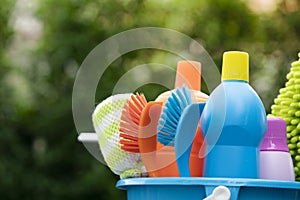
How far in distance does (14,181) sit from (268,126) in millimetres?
1968

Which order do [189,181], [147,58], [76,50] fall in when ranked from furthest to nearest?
[76,50] → [147,58] → [189,181]

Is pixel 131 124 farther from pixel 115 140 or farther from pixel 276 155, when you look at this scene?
pixel 276 155

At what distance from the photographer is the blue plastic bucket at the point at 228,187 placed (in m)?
0.53

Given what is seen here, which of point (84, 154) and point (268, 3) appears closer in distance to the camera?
point (84, 154)

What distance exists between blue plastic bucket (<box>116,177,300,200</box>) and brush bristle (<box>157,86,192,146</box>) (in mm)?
44

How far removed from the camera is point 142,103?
2.04 ft

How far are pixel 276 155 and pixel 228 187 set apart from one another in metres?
0.08

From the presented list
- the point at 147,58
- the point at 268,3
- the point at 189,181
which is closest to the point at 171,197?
the point at 189,181

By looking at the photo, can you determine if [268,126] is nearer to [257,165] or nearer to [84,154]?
[257,165]

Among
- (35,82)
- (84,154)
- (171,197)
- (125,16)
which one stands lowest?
(171,197)

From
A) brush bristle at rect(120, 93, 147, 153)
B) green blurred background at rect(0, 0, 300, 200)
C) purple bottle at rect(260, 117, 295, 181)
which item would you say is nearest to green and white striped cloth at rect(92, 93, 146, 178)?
brush bristle at rect(120, 93, 147, 153)

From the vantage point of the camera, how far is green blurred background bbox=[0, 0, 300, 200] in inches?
96.5

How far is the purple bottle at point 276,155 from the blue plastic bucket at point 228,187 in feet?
Result: 0.12


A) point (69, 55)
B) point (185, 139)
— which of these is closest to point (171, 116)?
point (185, 139)
